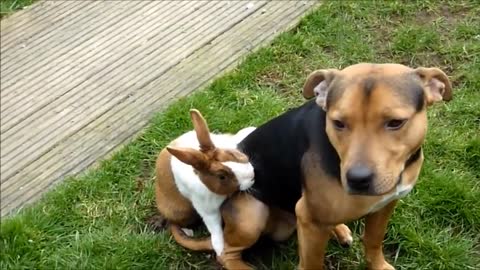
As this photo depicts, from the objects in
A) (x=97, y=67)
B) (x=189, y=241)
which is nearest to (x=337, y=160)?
(x=189, y=241)

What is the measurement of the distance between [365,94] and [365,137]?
18 centimetres

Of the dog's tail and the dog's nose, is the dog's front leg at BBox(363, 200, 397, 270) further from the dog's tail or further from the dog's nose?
the dog's tail

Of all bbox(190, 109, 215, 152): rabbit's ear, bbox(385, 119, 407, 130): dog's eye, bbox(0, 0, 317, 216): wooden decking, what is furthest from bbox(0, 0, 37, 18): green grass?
bbox(385, 119, 407, 130): dog's eye

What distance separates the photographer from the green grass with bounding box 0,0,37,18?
22.1 ft

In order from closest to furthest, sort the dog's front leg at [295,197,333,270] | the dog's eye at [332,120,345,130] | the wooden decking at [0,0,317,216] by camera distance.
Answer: the dog's eye at [332,120,345,130]
the dog's front leg at [295,197,333,270]
the wooden decking at [0,0,317,216]

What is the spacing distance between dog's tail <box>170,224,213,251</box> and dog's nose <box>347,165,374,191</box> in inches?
51.2

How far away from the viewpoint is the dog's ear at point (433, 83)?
355 centimetres

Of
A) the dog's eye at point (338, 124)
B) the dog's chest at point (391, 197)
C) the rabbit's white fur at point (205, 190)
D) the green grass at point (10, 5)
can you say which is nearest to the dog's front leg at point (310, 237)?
the dog's chest at point (391, 197)

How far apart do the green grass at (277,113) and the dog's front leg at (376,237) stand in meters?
0.15

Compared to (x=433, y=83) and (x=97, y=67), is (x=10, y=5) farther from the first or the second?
(x=433, y=83)

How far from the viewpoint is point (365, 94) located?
3391 mm

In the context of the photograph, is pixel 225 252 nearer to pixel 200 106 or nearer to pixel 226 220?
pixel 226 220

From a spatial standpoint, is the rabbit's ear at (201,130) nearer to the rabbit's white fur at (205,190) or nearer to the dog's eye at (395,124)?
the rabbit's white fur at (205,190)

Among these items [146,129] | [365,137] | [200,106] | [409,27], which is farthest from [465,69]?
[365,137]
